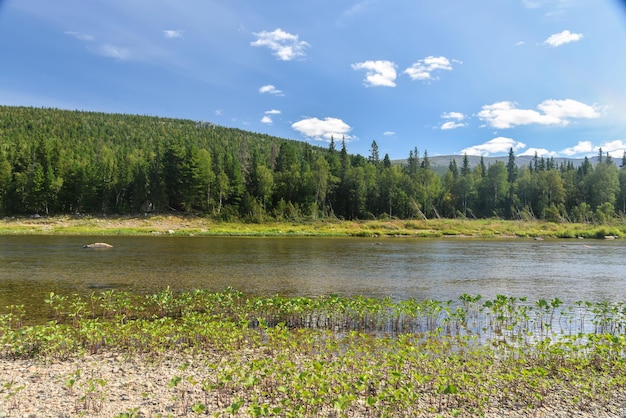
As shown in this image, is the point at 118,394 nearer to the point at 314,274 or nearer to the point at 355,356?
the point at 355,356

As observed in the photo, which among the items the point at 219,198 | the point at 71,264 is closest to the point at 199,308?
the point at 71,264

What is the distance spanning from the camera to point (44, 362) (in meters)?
9.73

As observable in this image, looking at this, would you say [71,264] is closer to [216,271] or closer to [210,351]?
[216,271]

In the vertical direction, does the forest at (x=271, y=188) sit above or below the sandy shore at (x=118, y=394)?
above

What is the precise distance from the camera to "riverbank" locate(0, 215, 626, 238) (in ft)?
239

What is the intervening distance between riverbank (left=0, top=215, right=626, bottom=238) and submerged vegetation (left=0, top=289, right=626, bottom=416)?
59678mm

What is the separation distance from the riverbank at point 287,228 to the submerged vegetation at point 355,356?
59.7 m

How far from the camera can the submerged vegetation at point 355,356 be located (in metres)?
7.67

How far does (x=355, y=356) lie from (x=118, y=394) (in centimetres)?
566

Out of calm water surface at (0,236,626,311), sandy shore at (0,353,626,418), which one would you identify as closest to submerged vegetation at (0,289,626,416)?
sandy shore at (0,353,626,418)

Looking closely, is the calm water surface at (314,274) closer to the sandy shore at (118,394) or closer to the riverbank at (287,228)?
the sandy shore at (118,394)

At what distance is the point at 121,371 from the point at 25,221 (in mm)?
86818

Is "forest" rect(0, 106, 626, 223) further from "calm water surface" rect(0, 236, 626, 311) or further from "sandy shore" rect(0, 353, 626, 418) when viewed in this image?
"sandy shore" rect(0, 353, 626, 418)

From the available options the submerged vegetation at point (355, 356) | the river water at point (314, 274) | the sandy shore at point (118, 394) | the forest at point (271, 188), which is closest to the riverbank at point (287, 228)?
the forest at point (271, 188)
